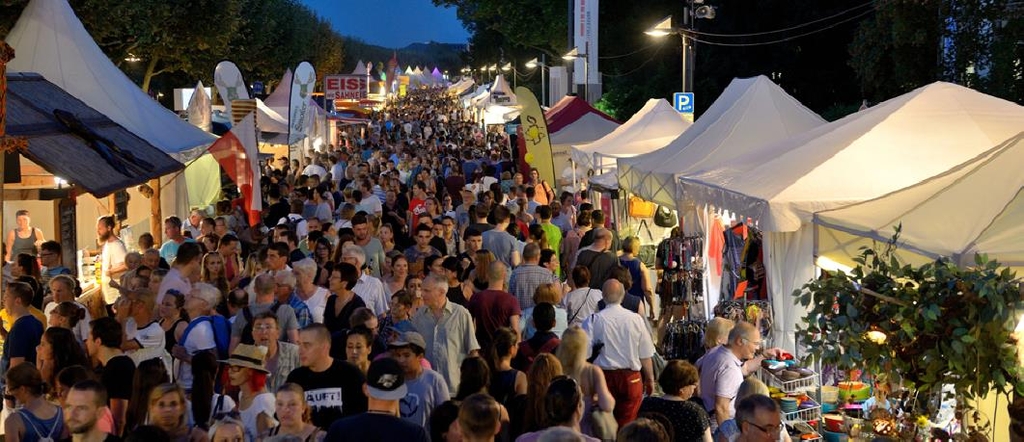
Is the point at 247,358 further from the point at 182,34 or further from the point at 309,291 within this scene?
the point at 182,34

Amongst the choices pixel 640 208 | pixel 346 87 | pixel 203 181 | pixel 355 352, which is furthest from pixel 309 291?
pixel 346 87

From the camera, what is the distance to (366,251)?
12078mm

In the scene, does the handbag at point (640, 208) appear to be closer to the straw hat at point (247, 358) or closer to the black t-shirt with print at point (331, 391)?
the black t-shirt with print at point (331, 391)

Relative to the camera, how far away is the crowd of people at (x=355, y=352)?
5.66 m

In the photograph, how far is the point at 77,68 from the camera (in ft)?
50.6

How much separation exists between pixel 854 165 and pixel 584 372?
4.37 meters

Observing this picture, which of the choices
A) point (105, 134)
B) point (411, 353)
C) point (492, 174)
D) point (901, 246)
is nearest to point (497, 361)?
point (411, 353)

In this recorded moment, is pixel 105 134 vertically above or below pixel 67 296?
above

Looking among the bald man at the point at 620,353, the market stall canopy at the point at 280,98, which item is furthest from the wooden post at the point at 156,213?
the market stall canopy at the point at 280,98

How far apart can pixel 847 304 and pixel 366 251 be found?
658 centimetres

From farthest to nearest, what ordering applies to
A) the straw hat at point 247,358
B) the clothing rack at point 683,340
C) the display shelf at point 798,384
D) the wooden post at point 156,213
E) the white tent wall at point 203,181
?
the white tent wall at point 203,181, the wooden post at point 156,213, the clothing rack at point 683,340, the display shelf at point 798,384, the straw hat at point 247,358

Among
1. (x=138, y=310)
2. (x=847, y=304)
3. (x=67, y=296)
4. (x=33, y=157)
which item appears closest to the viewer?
(x=847, y=304)

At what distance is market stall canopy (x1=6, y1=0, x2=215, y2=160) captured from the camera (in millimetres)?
15133

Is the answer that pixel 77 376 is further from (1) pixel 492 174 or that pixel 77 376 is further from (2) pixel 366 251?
(1) pixel 492 174
